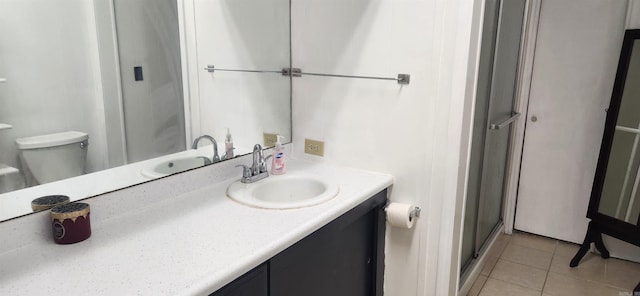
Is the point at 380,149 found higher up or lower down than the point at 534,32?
lower down

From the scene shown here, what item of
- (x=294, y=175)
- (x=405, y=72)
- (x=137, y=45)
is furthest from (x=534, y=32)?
(x=137, y=45)

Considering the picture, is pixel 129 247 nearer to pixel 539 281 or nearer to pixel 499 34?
pixel 499 34

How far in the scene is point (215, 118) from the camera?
1.75m

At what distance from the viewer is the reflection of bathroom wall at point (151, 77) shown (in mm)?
1377

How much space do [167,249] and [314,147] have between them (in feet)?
3.31

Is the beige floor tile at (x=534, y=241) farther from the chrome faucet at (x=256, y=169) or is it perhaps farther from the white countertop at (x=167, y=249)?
the chrome faucet at (x=256, y=169)

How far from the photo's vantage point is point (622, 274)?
244cm

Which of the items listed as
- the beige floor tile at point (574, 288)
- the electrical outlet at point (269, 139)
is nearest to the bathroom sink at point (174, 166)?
the electrical outlet at point (269, 139)

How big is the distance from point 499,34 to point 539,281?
1464 mm

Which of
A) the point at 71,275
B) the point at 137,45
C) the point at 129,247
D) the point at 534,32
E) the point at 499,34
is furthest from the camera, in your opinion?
the point at 534,32

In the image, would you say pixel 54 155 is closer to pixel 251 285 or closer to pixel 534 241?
pixel 251 285

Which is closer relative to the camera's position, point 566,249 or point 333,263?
point 333,263

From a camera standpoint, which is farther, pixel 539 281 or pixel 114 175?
pixel 539 281

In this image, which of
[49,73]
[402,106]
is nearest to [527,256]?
[402,106]
